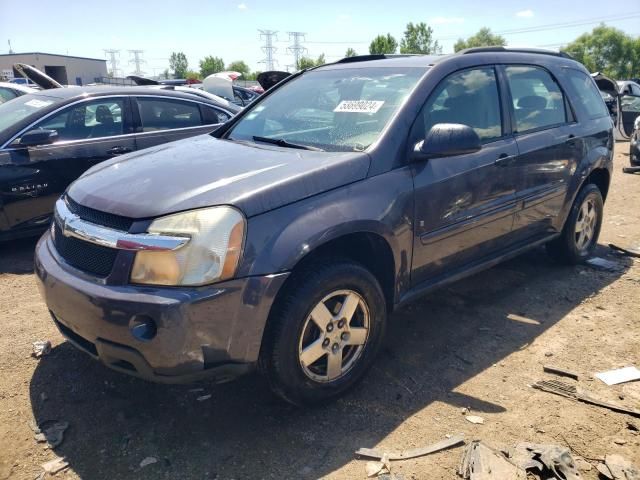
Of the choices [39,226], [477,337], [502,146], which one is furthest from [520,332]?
[39,226]

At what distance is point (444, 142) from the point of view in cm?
295

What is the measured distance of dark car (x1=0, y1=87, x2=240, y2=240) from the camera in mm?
4852

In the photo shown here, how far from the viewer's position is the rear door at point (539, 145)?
12.6 feet

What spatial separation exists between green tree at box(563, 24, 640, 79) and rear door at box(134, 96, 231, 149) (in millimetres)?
87259

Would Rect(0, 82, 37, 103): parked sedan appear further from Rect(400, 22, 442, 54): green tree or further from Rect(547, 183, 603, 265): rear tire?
Rect(400, 22, 442, 54): green tree

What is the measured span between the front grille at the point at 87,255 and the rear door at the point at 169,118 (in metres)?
3.13

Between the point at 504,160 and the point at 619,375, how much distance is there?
1.53 metres

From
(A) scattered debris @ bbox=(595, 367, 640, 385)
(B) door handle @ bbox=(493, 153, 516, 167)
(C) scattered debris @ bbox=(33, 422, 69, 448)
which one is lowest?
(A) scattered debris @ bbox=(595, 367, 640, 385)

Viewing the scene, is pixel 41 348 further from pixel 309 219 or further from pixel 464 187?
pixel 464 187

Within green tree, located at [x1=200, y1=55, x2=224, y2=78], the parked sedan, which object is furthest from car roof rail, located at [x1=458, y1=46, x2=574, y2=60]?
green tree, located at [x1=200, y1=55, x2=224, y2=78]

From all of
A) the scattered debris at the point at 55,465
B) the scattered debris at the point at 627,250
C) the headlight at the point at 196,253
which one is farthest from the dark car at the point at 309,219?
the scattered debris at the point at 627,250

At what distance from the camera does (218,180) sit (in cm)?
258

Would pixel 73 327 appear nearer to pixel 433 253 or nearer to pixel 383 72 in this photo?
pixel 433 253

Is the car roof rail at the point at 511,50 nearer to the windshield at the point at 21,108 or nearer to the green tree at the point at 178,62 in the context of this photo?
the windshield at the point at 21,108
